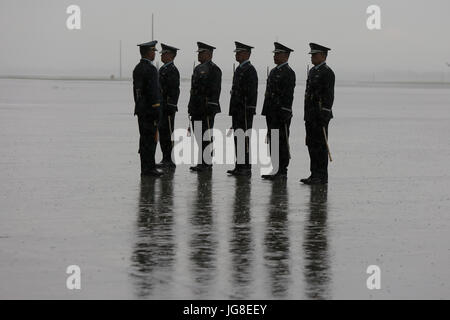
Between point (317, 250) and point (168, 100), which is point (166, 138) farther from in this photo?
point (317, 250)

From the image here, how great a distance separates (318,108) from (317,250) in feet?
18.5

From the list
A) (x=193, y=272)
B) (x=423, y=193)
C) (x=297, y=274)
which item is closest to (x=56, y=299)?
(x=193, y=272)

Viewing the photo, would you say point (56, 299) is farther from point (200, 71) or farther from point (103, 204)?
point (200, 71)

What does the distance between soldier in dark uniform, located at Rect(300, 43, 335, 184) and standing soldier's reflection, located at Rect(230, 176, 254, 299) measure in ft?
3.97

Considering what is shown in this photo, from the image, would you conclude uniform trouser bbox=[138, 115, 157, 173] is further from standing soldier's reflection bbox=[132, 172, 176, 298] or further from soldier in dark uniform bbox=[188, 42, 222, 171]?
standing soldier's reflection bbox=[132, 172, 176, 298]

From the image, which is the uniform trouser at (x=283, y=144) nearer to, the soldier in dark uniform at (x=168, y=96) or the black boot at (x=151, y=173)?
the black boot at (x=151, y=173)

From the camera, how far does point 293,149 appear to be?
21.3 m

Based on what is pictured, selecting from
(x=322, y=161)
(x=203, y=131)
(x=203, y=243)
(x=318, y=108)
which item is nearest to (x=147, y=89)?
(x=203, y=131)

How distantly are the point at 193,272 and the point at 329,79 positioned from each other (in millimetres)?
6866

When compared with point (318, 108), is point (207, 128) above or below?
below

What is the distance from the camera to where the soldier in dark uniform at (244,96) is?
16.3 meters

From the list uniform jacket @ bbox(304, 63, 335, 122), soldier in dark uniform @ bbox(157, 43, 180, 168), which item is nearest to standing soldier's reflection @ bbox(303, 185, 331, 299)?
uniform jacket @ bbox(304, 63, 335, 122)

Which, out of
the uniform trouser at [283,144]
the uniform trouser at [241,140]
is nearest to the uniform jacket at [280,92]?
the uniform trouser at [283,144]

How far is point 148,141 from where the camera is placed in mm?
15859
